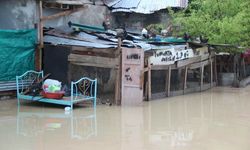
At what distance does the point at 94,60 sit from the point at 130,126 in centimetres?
408

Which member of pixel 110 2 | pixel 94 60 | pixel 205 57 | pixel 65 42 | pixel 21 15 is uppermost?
pixel 110 2

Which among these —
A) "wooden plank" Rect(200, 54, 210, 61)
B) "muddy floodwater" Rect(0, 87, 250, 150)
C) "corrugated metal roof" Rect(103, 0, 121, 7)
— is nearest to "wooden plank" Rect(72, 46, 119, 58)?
"muddy floodwater" Rect(0, 87, 250, 150)

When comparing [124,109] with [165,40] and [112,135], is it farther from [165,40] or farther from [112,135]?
[165,40]

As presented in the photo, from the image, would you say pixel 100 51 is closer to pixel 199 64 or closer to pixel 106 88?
pixel 106 88

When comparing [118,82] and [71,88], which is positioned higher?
[118,82]

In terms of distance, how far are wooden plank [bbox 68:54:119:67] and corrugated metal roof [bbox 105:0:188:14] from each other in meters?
7.51

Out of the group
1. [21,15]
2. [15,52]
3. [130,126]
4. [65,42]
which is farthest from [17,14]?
[130,126]

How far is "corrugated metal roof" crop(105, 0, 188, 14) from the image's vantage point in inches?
849

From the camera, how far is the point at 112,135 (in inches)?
380

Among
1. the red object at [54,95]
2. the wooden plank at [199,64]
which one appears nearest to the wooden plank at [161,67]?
the wooden plank at [199,64]

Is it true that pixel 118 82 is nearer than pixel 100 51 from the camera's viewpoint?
Yes

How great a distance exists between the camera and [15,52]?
14.5 metres

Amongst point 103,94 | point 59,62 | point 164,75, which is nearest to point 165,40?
point 164,75

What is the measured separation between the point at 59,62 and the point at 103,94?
2.05 metres
